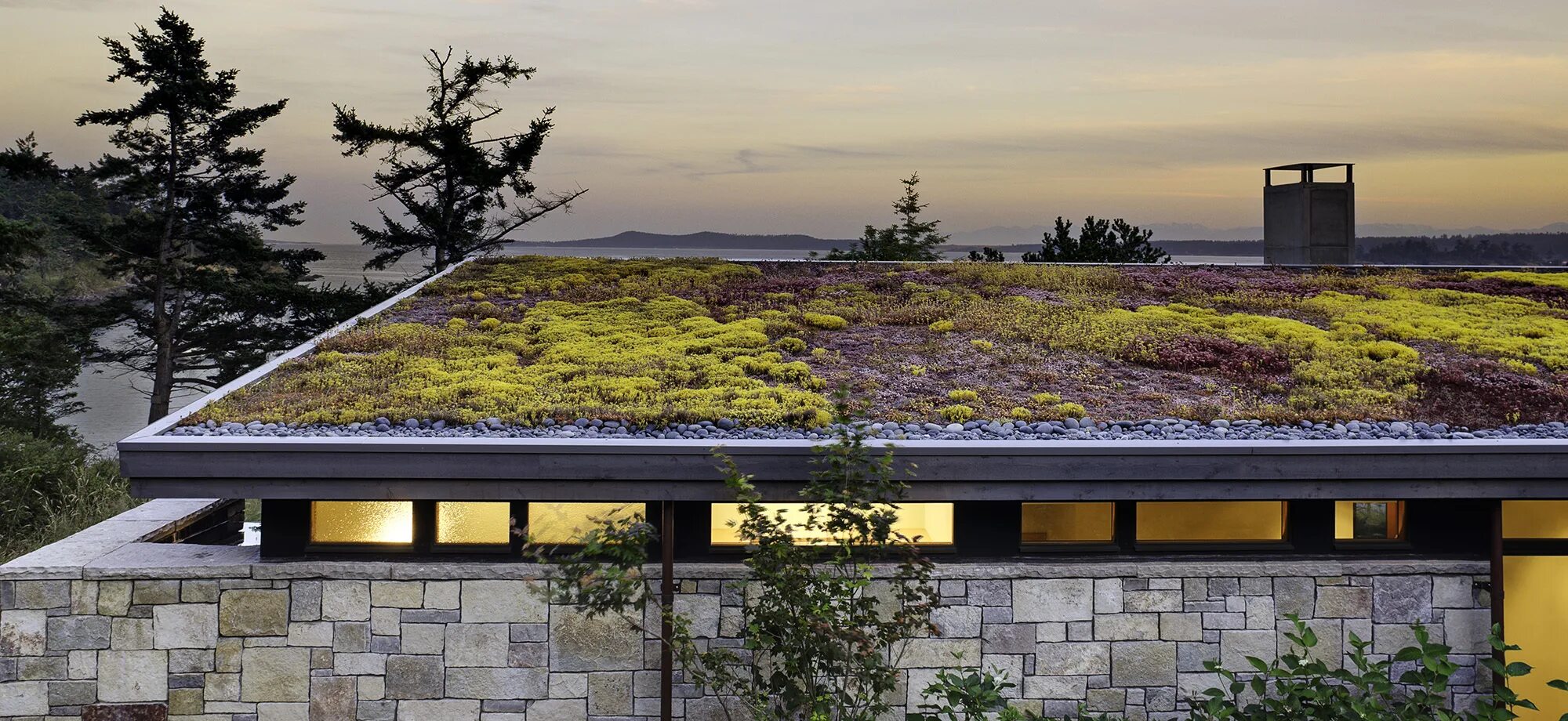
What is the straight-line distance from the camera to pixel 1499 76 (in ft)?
51.5

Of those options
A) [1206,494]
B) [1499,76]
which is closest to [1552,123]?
[1499,76]

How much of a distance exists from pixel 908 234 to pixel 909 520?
3516cm

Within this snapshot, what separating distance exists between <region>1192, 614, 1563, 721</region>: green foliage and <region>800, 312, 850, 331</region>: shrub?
13.8 ft

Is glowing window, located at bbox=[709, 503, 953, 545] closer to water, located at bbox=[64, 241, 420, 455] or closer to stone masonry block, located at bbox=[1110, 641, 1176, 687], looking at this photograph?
stone masonry block, located at bbox=[1110, 641, 1176, 687]

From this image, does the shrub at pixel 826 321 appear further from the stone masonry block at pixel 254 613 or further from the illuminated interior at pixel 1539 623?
the illuminated interior at pixel 1539 623

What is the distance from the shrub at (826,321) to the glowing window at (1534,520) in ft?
16.4

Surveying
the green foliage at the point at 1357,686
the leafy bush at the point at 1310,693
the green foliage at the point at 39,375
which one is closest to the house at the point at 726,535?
the leafy bush at the point at 1310,693

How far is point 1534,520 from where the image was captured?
6406 millimetres

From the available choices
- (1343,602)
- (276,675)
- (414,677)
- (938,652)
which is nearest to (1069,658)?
(938,652)

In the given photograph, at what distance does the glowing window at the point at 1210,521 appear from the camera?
6270 mm

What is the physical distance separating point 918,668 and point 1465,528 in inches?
142

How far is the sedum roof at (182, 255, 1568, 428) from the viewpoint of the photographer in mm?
6426

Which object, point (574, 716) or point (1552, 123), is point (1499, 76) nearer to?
point (1552, 123)

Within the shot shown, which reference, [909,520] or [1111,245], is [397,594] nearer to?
[909,520]
